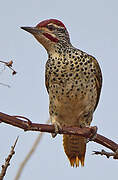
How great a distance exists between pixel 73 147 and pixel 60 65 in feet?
3.74

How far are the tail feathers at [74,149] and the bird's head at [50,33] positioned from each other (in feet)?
4.08

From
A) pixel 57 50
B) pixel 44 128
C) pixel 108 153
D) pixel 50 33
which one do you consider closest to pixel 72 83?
pixel 57 50

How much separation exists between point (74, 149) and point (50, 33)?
1559mm

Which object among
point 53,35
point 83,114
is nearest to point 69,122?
point 83,114

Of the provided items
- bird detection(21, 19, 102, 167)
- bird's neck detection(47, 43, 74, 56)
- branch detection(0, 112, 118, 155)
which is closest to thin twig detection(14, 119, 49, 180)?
branch detection(0, 112, 118, 155)

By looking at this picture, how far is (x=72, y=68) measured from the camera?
4590mm

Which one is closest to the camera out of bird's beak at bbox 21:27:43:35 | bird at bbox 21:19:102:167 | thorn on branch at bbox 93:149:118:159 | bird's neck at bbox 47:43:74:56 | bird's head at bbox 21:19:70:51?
thorn on branch at bbox 93:149:118:159

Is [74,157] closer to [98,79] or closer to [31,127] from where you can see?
[98,79]

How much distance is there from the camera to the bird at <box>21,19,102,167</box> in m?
4.57

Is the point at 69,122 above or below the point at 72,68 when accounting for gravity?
below

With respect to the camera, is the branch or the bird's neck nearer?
the branch

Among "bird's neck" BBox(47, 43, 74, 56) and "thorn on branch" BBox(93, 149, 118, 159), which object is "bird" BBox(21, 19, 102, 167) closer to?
"bird's neck" BBox(47, 43, 74, 56)

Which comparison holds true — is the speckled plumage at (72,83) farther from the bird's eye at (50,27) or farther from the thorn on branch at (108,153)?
the thorn on branch at (108,153)

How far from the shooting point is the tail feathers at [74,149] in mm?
4965
